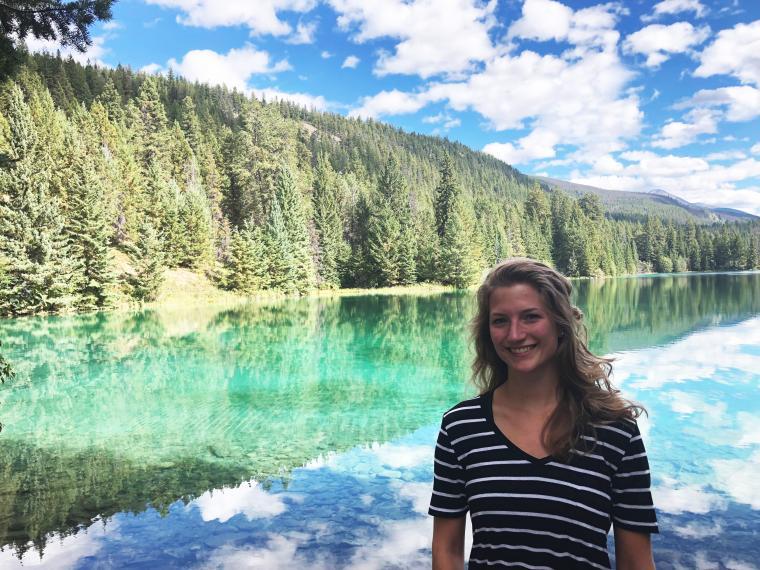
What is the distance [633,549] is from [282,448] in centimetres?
861

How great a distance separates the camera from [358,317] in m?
32.7

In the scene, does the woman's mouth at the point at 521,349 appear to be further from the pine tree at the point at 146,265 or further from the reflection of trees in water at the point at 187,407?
the pine tree at the point at 146,265

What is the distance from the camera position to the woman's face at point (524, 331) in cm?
206

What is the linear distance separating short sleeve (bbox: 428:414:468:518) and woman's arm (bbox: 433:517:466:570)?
0.05 m

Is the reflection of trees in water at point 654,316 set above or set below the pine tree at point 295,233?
below

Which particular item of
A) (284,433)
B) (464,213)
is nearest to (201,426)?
(284,433)

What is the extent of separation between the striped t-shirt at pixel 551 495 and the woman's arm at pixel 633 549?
0.10 ft

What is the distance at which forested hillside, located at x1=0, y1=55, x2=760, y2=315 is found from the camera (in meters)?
34.5

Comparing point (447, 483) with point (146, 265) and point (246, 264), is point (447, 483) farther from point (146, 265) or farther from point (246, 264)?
point (246, 264)

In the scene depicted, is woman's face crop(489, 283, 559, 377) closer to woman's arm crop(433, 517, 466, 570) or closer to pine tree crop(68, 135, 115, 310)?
woman's arm crop(433, 517, 466, 570)

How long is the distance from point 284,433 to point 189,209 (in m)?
43.7

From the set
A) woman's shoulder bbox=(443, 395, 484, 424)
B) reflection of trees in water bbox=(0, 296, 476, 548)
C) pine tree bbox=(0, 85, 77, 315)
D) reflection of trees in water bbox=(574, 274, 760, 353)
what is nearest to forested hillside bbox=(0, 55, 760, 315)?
pine tree bbox=(0, 85, 77, 315)

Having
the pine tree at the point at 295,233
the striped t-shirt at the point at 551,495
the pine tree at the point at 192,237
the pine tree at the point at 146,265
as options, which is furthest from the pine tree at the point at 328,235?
the striped t-shirt at the point at 551,495

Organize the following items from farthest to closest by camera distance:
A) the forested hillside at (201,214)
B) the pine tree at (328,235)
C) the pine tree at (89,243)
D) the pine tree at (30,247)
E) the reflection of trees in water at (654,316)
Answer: the pine tree at (328,235) → the pine tree at (89,243) → the forested hillside at (201,214) → the pine tree at (30,247) → the reflection of trees in water at (654,316)
